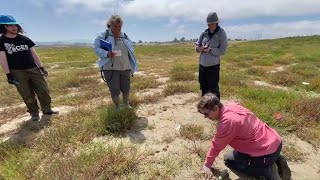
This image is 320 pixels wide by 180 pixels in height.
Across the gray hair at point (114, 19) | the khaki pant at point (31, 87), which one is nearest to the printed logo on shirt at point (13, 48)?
the khaki pant at point (31, 87)

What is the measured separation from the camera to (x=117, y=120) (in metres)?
5.38

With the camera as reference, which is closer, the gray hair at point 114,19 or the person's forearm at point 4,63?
the gray hair at point 114,19

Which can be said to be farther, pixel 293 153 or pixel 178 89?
pixel 178 89

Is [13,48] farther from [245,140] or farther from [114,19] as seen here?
[245,140]

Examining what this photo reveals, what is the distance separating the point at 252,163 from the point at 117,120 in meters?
2.41

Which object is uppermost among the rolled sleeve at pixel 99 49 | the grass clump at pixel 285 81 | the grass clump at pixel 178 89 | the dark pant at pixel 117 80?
the rolled sleeve at pixel 99 49

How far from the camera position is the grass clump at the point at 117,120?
17.3 feet

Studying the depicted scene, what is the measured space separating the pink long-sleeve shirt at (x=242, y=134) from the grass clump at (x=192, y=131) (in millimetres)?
1211

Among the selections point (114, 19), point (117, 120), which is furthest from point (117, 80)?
point (114, 19)

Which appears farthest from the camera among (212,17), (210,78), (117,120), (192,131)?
(210,78)

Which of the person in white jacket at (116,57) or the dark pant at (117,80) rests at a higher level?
the person in white jacket at (116,57)

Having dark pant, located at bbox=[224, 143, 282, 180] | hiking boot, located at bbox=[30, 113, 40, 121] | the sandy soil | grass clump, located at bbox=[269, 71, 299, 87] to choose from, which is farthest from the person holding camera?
grass clump, located at bbox=[269, 71, 299, 87]

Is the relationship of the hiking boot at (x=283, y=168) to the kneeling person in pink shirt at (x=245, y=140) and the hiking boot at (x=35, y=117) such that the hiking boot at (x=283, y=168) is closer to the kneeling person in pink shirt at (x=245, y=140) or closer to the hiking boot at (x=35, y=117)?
the kneeling person in pink shirt at (x=245, y=140)

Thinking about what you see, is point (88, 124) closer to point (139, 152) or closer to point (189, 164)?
point (139, 152)
